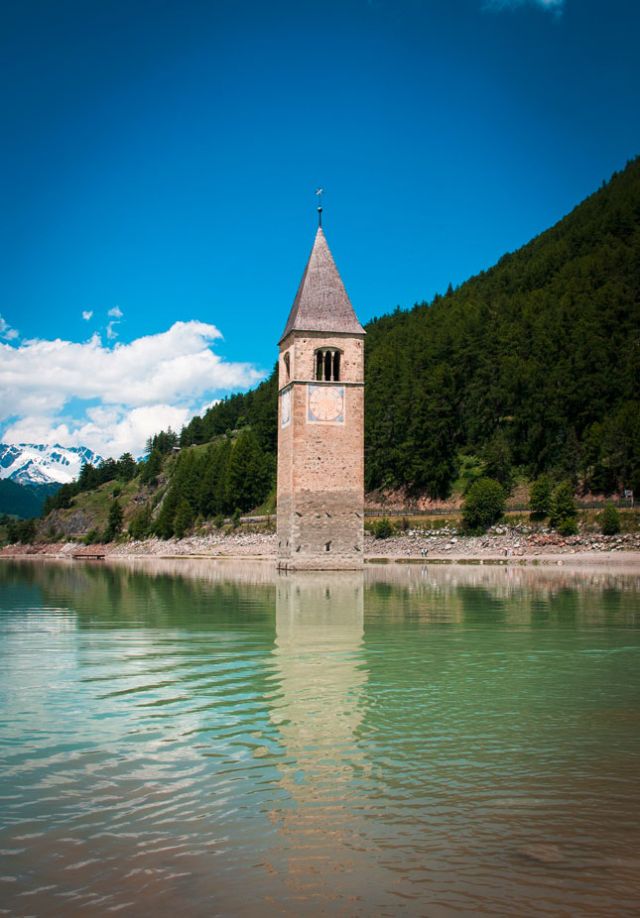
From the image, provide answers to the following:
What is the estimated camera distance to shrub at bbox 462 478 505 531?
59.9 metres

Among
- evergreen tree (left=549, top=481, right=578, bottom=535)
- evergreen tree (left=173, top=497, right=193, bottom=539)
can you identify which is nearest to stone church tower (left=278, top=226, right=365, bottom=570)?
evergreen tree (left=549, top=481, right=578, bottom=535)

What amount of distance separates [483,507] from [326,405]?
69.1ft

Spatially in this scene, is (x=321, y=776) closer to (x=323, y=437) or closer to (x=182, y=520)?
(x=323, y=437)

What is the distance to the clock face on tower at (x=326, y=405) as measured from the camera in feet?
140

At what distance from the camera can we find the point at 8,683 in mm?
11500

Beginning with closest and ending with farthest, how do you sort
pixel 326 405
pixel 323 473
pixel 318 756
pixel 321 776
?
1. pixel 321 776
2. pixel 318 756
3. pixel 323 473
4. pixel 326 405

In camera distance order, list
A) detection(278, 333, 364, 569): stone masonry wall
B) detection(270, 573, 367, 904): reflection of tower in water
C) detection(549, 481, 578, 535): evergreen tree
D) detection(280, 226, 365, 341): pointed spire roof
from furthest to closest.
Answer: detection(549, 481, 578, 535): evergreen tree → detection(280, 226, 365, 341): pointed spire roof → detection(278, 333, 364, 569): stone masonry wall → detection(270, 573, 367, 904): reflection of tower in water

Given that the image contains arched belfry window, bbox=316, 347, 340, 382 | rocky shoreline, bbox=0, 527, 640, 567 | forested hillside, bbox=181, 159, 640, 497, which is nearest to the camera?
arched belfry window, bbox=316, 347, 340, 382

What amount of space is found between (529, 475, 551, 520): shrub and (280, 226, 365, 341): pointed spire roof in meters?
19.5

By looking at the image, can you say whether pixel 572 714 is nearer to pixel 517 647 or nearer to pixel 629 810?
pixel 629 810

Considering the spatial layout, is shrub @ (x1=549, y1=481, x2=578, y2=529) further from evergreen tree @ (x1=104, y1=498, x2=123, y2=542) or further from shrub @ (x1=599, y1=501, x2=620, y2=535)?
evergreen tree @ (x1=104, y1=498, x2=123, y2=542)

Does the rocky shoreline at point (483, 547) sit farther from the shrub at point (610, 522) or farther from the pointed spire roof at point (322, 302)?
the pointed spire roof at point (322, 302)

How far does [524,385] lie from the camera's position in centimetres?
7256

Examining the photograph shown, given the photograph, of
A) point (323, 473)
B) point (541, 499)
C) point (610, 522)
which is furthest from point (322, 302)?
point (541, 499)
